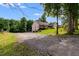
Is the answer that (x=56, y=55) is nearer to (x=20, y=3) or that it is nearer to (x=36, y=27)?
(x=36, y=27)

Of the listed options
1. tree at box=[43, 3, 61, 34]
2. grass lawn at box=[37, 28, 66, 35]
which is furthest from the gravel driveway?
tree at box=[43, 3, 61, 34]

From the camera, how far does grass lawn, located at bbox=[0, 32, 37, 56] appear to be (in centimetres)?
235

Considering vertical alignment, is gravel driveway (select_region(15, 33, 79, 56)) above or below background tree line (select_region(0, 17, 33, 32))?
below

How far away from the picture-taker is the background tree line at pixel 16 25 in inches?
93.0

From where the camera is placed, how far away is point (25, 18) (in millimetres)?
2361

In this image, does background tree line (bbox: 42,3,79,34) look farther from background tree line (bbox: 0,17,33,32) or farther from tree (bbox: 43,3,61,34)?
background tree line (bbox: 0,17,33,32)

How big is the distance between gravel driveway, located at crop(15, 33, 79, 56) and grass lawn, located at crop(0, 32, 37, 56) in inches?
1.5

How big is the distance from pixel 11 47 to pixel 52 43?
32cm

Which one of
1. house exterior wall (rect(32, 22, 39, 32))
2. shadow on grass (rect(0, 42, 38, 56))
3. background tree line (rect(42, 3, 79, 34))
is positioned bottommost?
shadow on grass (rect(0, 42, 38, 56))

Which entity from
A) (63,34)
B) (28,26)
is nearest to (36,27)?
(28,26)

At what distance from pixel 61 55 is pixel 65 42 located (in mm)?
109

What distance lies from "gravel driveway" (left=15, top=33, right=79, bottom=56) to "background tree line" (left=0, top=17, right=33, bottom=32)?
0.05 metres

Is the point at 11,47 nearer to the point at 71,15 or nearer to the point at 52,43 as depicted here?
the point at 52,43

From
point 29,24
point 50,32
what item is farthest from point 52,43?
point 29,24
